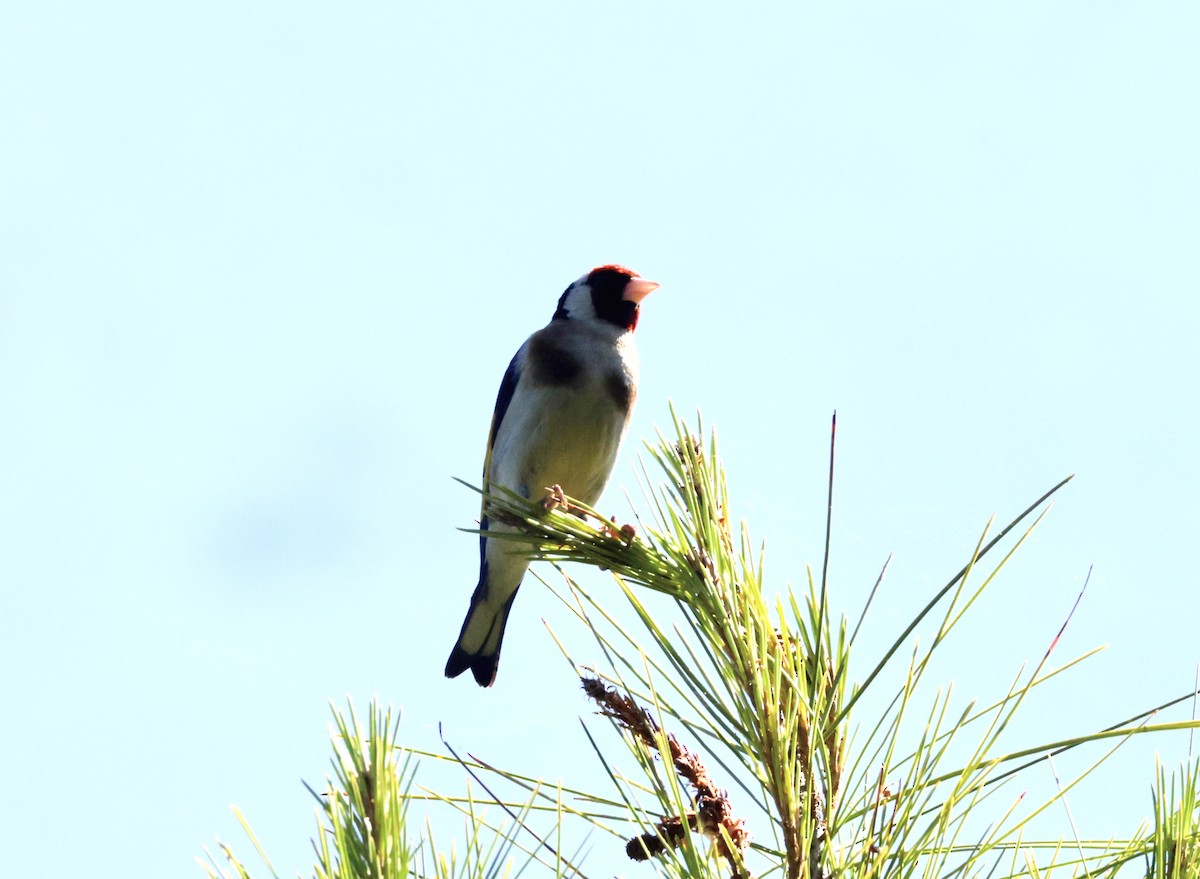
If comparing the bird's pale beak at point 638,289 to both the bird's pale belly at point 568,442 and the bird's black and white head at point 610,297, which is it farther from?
the bird's pale belly at point 568,442

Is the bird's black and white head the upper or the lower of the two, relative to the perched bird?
upper

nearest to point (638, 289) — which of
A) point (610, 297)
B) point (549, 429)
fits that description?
point (610, 297)

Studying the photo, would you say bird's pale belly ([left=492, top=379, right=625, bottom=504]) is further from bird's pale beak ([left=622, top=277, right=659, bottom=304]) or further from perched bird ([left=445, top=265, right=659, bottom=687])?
bird's pale beak ([left=622, top=277, right=659, bottom=304])

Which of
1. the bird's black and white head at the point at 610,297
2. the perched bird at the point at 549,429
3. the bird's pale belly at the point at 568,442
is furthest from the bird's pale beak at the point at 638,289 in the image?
the bird's pale belly at the point at 568,442

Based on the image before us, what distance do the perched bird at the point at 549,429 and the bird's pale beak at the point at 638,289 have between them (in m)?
0.11

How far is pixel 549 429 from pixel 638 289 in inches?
38.5

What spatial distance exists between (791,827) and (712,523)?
42 centimetres

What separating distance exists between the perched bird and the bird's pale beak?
11cm

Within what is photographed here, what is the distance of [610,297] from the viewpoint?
15.6ft

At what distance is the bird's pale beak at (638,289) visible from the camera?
4.69 metres

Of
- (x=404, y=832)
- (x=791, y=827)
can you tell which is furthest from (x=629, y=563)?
(x=404, y=832)

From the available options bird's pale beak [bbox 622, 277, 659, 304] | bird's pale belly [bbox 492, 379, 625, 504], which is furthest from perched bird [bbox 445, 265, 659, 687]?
bird's pale beak [bbox 622, 277, 659, 304]

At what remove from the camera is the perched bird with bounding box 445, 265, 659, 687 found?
3957 mm

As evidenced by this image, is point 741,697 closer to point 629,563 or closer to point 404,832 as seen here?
point 629,563
